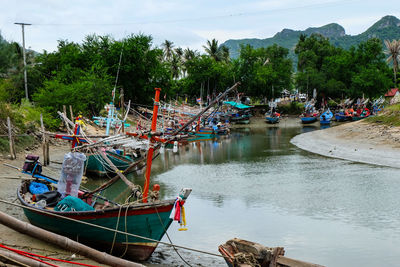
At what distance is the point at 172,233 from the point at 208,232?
135cm

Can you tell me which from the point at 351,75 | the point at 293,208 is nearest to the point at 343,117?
the point at 351,75

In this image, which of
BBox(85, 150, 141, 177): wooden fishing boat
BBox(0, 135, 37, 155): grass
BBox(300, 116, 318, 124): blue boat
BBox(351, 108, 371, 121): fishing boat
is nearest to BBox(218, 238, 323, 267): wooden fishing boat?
BBox(85, 150, 141, 177): wooden fishing boat

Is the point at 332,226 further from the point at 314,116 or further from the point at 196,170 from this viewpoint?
the point at 314,116

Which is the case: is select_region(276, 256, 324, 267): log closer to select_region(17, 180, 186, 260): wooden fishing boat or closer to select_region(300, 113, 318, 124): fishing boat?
select_region(17, 180, 186, 260): wooden fishing boat

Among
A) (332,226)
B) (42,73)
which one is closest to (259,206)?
(332,226)

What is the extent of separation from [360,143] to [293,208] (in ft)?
72.6

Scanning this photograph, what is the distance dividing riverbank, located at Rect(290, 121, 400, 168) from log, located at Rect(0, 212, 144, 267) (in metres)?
25.4

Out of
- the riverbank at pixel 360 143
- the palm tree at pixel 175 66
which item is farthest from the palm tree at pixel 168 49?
the riverbank at pixel 360 143

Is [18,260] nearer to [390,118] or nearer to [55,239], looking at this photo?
[55,239]

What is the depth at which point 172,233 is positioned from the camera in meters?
15.7

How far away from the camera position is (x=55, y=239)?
25.8ft

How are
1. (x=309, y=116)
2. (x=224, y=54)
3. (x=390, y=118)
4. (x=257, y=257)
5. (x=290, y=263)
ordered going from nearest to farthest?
(x=290, y=263) → (x=257, y=257) → (x=390, y=118) → (x=309, y=116) → (x=224, y=54)

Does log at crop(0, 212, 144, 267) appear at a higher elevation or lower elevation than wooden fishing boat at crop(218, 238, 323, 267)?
higher

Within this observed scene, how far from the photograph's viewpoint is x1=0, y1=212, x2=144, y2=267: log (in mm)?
6887
